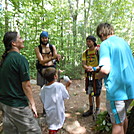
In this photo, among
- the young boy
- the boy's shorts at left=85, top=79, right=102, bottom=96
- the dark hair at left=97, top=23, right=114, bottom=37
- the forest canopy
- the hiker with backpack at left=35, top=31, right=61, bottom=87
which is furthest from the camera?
the forest canopy

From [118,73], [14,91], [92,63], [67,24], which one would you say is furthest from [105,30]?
[67,24]

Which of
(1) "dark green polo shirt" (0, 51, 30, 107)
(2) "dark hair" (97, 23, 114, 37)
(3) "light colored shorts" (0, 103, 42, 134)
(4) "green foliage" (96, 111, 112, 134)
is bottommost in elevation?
(4) "green foliage" (96, 111, 112, 134)

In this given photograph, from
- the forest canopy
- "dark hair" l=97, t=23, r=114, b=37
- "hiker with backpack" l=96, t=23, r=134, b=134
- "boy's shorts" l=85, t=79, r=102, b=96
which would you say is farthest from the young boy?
the forest canopy

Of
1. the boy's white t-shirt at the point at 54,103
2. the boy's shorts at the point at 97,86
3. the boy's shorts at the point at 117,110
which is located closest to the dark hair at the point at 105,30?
the boy's shorts at the point at 117,110

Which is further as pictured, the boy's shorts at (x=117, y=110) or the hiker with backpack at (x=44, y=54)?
the hiker with backpack at (x=44, y=54)

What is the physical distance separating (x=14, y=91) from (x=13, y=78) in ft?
0.64

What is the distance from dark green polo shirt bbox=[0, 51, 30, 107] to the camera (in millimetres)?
1980

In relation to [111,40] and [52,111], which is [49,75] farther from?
[111,40]

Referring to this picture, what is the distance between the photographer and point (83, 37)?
10453 mm

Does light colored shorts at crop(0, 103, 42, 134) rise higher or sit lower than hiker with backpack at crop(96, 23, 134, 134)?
lower

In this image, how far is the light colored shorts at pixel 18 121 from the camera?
79.5 inches

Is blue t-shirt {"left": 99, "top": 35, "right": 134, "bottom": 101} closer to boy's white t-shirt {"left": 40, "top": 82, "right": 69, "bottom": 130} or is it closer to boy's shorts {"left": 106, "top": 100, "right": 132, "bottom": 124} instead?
boy's shorts {"left": 106, "top": 100, "right": 132, "bottom": 124}

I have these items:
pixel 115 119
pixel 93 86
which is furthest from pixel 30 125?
pixel 93 86

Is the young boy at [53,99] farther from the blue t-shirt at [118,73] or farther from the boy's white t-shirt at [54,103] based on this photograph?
the blue t-shirt at [118,73]
